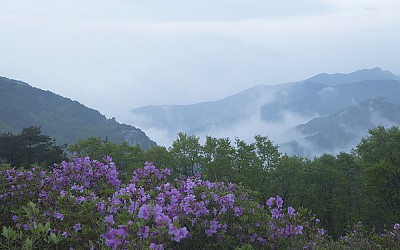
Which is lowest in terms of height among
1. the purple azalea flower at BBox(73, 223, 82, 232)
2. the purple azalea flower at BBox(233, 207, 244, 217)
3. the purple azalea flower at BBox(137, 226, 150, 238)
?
the purple azalea flower at BBox(233, 207, 244, 217)

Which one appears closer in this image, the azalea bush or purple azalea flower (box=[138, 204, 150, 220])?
purple azalea flower (box=[138, 204, 150, 220])

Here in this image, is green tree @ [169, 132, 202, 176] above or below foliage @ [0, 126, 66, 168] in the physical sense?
below

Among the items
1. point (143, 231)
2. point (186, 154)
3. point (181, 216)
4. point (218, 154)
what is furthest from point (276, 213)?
point (186, 154)

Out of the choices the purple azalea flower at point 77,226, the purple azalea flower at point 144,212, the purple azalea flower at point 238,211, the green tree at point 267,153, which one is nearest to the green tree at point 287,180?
the green tree at point 267,153

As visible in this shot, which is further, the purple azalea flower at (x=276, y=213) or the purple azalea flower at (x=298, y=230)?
the purple azalea flower at (x=276, y=213)

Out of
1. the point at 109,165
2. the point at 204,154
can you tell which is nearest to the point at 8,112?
the point at 204,154

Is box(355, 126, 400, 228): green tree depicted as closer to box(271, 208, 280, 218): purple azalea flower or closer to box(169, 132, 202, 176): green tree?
box(169, 132, 202, 176): green tree

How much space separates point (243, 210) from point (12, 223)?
178 inches

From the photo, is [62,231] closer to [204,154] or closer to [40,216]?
[40,216]

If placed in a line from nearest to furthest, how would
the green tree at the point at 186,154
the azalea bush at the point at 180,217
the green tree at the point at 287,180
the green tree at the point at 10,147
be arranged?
the azalea bush at the point at 180,217
the green tree at the point at 186,154
the green tree at the point at 287,180
the green tree at the point at 10,147

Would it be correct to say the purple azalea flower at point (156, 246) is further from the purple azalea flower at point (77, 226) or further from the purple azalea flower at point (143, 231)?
the purple azalea flower at point (77, 226)

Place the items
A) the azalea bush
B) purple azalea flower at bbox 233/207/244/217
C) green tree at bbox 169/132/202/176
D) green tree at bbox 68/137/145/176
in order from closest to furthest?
1. the azalea bush
2. purple azalea flower at bbox 233/207/244/217
3. green tree at bbox 169/132/202/176
4. green tree at bbox 68/137/145/176

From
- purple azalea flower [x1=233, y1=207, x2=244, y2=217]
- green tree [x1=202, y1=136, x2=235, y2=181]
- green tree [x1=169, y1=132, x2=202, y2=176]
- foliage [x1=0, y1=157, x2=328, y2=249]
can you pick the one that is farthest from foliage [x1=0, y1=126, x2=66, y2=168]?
purple azalea flower [x1=233, y1=207, x2=244, y2=217]

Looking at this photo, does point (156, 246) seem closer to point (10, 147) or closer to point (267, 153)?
point (267, 153)
